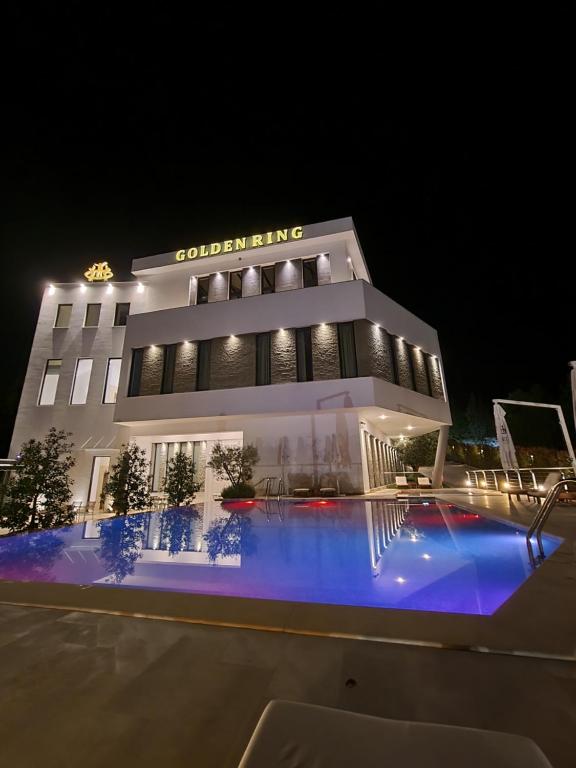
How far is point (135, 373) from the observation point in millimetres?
16281

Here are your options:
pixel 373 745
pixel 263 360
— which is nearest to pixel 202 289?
pixel 263 360

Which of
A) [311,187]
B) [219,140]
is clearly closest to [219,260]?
[219,140]

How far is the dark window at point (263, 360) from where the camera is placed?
47.8 ft

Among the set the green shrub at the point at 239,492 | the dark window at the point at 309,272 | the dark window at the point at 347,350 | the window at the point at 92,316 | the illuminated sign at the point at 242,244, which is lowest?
the green shrub at the point at 239,492

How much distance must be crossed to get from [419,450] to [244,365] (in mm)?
18402

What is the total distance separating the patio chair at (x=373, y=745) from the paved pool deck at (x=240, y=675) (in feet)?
0.98

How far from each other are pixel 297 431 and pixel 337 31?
49.8 ft

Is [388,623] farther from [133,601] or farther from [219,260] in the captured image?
[219,260]

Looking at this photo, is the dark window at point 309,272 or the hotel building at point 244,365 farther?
the dark window at point 309,272

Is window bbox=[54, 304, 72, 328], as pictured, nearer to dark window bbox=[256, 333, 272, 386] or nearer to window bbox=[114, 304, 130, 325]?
window bbox=[114, 304, 130, 325]

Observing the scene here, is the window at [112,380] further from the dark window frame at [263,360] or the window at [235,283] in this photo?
the dark window frame at [263,360]

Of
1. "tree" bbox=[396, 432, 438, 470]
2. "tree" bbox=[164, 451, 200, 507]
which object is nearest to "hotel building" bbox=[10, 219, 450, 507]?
"tree" bbox=[164, 451, 200, 507]

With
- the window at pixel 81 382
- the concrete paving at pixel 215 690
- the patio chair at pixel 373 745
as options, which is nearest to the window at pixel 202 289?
the window at pixel 81 382

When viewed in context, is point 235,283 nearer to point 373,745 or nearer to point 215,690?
point 215,690
